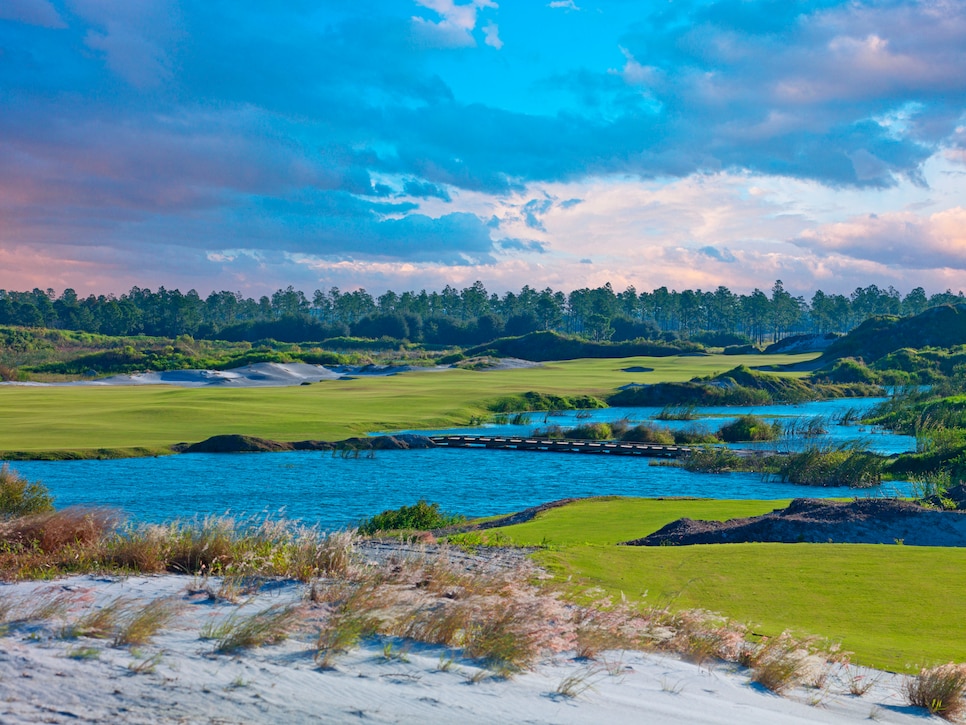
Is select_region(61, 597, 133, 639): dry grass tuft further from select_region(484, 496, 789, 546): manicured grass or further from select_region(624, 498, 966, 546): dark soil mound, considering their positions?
select_region(624, 498, 966, 546): dark soil mound

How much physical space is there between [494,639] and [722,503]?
18856 millimetres

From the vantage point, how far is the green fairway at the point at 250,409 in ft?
153

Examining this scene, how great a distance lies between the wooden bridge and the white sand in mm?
35464

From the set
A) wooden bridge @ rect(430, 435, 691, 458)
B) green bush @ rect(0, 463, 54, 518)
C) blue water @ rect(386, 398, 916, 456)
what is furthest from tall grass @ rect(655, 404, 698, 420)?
green bush @ rect(0, 463, 54, 518)

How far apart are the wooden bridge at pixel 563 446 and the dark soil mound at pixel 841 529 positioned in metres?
24.5

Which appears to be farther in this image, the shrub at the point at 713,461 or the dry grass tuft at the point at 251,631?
the shrub at the point at 713,461

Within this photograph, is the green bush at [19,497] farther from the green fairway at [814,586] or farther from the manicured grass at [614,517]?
A: the green fairway at [814,586]

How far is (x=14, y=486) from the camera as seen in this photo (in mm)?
19766

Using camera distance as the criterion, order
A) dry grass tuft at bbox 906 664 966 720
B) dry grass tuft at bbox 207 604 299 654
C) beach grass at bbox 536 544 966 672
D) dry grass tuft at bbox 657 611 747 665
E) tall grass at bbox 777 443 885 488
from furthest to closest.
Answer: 1. tall grass at bbox 777 443 885 488
2. beach grass at bbox 536 544 966 672
3. dry grass tuft at bbox 657 611 747 665
4. dry grass tuft at bbox 906 664 966 720
5. dry grass tuft at bbox 207 604 299 654

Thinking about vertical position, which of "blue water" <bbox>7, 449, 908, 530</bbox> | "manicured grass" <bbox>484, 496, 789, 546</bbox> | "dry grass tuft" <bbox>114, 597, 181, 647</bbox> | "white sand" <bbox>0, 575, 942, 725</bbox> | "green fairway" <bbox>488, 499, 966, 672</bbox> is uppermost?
Answer: "dry grass tuft" <bbox>114, 597, 181, 647</bbox>

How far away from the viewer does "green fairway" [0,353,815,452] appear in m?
46.6

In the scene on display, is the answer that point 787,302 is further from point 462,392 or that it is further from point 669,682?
point 669,682

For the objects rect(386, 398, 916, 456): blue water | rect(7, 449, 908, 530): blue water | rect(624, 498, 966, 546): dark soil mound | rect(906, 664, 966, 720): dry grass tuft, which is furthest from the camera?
rect(386, 398, 916, 456): blue water

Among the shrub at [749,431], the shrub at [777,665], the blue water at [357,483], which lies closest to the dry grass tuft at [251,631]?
the shrub at [777,665]
